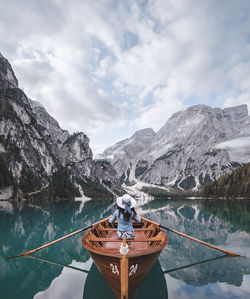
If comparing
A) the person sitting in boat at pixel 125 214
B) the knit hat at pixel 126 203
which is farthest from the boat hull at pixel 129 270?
the knit hat at pixel 126 203

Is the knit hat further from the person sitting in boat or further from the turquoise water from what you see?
the turquoise water

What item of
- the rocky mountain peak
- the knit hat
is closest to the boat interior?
the knit hat

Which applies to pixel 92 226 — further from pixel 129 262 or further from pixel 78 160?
pixel 78 160

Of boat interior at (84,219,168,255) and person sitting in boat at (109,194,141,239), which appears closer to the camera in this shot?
boat interior at (84,219,168,255)

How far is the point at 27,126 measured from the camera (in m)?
136

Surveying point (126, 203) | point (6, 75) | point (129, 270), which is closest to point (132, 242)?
point (126, 203)

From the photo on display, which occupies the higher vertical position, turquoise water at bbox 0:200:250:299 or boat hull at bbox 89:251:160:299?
boat hull at bbox 89:251:160:299

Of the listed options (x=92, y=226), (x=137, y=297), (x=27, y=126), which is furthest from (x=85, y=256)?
(x=27, y=126)

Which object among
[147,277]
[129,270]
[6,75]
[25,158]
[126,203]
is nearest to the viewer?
[129,270]

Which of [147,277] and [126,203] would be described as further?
[147,277]

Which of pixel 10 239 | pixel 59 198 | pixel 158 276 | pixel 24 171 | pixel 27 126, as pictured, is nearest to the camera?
pixel 158 276

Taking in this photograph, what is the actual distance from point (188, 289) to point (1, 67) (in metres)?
183

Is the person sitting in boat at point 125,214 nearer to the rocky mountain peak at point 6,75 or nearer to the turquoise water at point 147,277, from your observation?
the turquoise water at point 147,277

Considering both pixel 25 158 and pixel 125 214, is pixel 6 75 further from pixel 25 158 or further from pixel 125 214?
pixel 125 214
